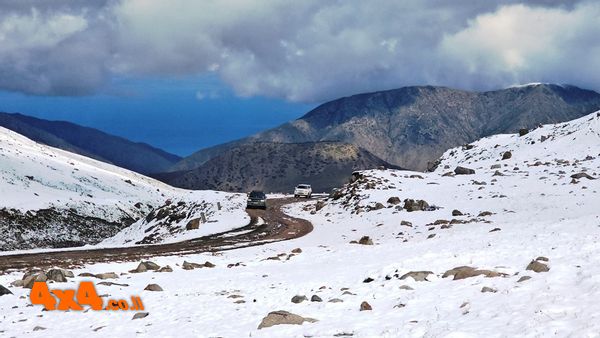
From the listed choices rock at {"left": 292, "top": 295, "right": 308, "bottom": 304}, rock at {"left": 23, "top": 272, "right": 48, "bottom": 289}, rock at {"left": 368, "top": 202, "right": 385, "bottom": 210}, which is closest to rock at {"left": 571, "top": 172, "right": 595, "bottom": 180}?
rock at {"left": 368, "top": 202, "right": 385, "bottom": 210}

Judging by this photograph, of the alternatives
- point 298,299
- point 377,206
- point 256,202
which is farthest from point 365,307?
point 256,202

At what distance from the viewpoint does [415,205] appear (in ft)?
143

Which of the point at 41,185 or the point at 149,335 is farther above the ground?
the point at 41,185

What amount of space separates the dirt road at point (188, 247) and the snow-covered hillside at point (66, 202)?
3126 millimetres

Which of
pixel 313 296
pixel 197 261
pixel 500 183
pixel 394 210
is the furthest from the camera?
pixel 500 183

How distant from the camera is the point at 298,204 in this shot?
64.2 metres

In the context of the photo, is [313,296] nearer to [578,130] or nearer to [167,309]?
[167,309]

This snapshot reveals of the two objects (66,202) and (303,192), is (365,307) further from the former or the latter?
(66,202)

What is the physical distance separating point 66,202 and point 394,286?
6968 centimetres

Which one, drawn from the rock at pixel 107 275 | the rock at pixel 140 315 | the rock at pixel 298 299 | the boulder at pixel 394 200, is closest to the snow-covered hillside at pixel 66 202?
the boulder at pixel 394 200

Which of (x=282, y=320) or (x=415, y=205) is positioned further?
(x=415, y=205)

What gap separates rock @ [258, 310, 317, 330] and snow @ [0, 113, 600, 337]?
221 millimetres

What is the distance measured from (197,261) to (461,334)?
727 inches

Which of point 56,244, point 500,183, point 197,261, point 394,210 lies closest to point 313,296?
point 197,261
